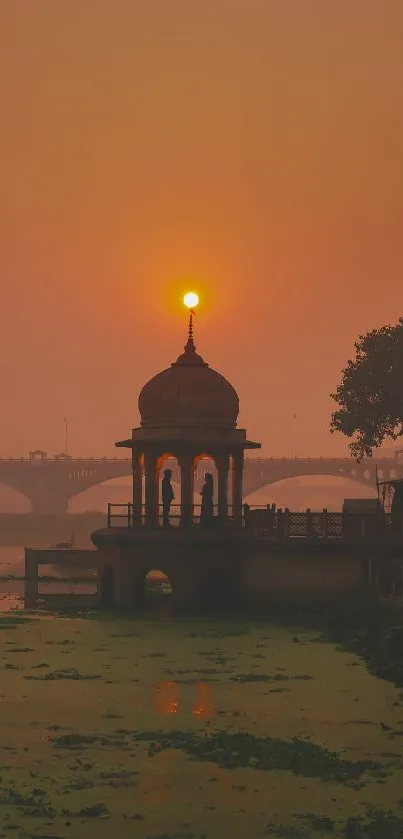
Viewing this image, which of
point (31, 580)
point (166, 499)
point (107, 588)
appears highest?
point (166, 499)

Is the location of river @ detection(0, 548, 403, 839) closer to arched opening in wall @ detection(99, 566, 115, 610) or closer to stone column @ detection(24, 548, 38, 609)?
arched opening in wall @ detection(99, 566, 115, 610)

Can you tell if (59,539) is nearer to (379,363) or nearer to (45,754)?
(379,363)

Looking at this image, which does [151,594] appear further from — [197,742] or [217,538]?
[197,742]

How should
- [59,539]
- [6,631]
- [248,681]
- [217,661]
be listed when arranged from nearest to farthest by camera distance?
[248,681] → [217,661] → [6,631] → [59,539]

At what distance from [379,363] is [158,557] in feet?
109

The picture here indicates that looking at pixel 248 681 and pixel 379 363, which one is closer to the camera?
pixel 248 681

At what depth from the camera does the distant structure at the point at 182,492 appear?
5112 centimetres

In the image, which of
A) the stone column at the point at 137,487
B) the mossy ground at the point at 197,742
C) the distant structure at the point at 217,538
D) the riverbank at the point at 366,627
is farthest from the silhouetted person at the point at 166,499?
the mossy ground at the point at 197,742

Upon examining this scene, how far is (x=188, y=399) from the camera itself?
53.2 metres

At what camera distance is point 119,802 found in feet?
69.7

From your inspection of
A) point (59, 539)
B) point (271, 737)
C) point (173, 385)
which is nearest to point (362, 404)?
point (173, 385)

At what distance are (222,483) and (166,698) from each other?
24179 millimetres

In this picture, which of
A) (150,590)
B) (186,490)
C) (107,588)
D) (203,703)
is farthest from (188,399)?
(203,703)

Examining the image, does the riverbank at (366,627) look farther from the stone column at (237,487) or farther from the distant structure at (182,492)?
the stone column at (237,487)
